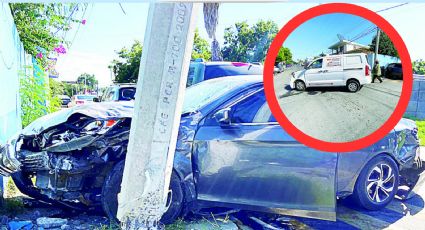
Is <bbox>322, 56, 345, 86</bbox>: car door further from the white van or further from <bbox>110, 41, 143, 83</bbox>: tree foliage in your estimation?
<bbox>110, 41, 143, 83</bbox>: tree foliage

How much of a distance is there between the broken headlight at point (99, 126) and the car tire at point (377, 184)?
4.97ft

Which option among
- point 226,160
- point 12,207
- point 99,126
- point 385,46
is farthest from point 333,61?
point 12,207

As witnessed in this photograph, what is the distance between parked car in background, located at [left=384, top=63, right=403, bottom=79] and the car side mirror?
36.3 inches

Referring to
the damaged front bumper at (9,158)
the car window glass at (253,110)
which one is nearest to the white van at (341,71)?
the car window glass at (253,110)

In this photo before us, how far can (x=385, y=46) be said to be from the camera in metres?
1.94

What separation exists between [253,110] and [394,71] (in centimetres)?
81

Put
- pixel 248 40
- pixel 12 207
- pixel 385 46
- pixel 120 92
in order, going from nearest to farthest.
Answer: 1. pixel 385 46
2. pixel 248 40
3. pixel 120 92
4. pixel 12 207

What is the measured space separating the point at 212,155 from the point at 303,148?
0.53 m

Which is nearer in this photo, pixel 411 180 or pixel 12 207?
pixel 411 180

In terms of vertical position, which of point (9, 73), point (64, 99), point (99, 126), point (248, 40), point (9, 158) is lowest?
point (9, 158)

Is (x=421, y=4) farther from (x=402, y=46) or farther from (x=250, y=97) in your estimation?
(x=250, y=97)

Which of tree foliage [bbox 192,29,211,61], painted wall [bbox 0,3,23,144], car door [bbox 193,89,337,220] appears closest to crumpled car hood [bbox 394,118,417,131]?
car door [bbox 193,89,337,220]

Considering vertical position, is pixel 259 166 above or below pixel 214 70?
below

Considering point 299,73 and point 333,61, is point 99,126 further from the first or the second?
point 333,61
